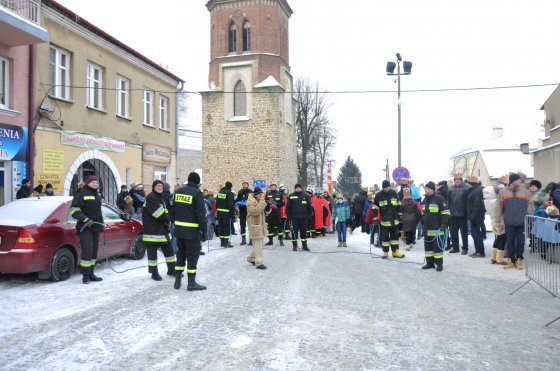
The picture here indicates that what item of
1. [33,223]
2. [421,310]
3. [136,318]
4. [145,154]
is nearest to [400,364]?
[421,310]

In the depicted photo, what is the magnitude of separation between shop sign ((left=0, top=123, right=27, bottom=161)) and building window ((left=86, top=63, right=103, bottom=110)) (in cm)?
344

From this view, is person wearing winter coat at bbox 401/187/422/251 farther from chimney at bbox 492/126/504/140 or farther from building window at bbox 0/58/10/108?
chimney at bbox 492/126/504/140

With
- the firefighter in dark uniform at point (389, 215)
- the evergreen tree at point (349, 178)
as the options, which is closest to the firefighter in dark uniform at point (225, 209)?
the firefighter in dark uniform at point (389, 215)

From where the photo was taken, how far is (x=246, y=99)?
37.9 metres

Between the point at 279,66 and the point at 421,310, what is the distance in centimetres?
3386

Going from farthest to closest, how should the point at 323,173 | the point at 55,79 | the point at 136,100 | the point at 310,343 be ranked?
the point at 323,173, the point at 136,100, the point at 55,79, the point at 310,343

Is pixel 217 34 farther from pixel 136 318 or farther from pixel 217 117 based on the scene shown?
pixel 136 318

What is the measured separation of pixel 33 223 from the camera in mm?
7852

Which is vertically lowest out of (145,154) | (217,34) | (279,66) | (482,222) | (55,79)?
(482,222)

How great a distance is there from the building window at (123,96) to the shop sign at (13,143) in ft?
18.1

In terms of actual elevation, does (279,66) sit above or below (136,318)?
above

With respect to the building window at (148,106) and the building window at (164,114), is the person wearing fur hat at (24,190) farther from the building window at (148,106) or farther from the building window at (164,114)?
the building window at (164,114)

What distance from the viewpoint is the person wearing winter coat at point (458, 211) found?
1212 cm

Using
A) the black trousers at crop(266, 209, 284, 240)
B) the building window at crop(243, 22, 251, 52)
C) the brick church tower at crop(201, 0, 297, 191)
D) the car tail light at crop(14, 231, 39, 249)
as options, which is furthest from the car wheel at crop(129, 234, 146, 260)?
the building window at crop(243, 22, 251, 52)
